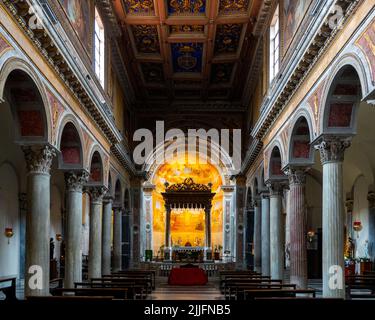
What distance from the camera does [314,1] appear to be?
1491 cm

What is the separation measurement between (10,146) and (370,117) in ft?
43.0

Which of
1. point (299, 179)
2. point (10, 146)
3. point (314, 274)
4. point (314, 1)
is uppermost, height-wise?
point (314, 1)

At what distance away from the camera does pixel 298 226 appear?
20.0 metres

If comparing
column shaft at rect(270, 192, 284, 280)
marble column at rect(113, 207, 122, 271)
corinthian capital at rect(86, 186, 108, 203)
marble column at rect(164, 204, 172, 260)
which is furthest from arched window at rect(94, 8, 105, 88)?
marble column at rect(164, 204, 172, 260)

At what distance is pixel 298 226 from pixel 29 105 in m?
9.66

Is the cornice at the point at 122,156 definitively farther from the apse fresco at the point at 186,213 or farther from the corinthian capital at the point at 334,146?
the corinthian capital at the point at 334,146

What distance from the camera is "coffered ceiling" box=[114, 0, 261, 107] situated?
81.1 ft

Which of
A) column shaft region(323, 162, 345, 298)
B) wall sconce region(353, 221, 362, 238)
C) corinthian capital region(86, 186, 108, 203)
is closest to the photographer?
column shaft region(323, 162, 345, 298)

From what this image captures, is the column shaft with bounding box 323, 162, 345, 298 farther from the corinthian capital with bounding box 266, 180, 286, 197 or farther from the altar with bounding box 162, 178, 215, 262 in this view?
the altar with bounding box 162, 178, 215, 262

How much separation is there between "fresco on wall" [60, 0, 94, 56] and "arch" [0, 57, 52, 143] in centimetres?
334

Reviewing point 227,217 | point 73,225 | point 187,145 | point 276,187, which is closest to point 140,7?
point 276,187

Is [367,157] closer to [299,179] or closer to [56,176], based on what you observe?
[299,179]
